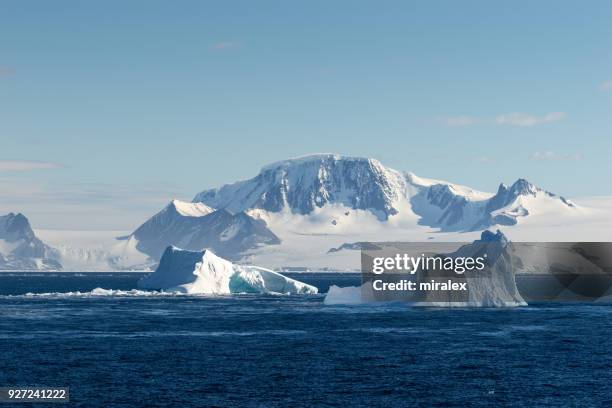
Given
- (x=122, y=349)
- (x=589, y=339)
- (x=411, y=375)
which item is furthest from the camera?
(x=589, y=339)

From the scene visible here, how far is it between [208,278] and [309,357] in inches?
3651

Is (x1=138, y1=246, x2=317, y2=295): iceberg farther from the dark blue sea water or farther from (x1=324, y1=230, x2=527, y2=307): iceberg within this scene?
(x1=324, y1=230, x2=527, y2=307): iceberg

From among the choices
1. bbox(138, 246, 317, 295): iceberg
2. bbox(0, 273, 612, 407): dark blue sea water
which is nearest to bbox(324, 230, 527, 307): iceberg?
bbox(0, 273, 612, 407): dark blue sea water

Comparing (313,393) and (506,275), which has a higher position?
(506,275)

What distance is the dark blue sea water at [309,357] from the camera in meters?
55.5

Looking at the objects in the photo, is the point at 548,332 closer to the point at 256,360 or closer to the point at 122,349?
the point at 256,360

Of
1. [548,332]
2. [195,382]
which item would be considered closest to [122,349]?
[195,382]

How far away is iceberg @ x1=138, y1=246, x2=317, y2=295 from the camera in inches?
6378

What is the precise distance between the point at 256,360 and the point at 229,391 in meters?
13.6

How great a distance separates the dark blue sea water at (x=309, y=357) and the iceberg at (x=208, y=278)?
4442cm

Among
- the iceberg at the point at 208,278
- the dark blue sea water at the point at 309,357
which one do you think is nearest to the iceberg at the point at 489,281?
the dark blue sea water at the point at 309,357

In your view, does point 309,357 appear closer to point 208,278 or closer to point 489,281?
point 489,281

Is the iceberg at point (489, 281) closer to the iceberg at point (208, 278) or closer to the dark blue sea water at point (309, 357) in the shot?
the dark blue sea water at point (309, 357)

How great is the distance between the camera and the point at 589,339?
8525 centimetres
